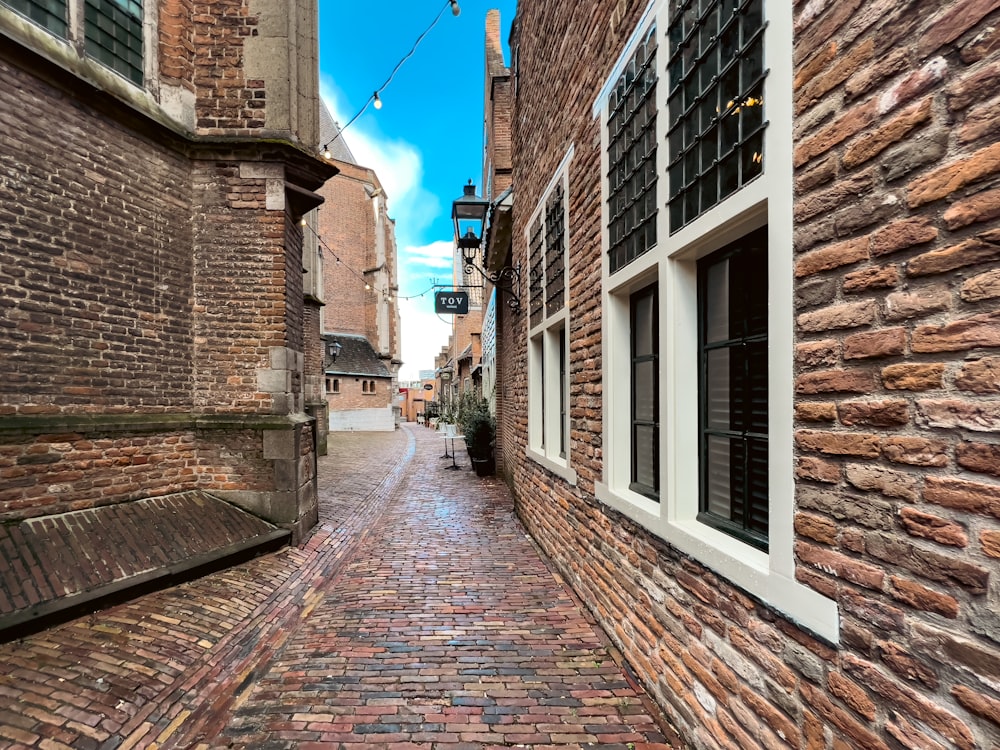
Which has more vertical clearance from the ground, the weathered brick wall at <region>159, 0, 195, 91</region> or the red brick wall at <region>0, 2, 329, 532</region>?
the weathered brick wall at <region>159, 0, 195, 91</region>

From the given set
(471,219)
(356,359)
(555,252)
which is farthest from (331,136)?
(555,252)

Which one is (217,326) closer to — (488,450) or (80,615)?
(80,615)

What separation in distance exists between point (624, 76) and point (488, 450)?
9.14 metres

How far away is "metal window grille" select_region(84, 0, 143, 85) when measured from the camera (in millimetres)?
4953

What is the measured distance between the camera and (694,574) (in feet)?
7.75

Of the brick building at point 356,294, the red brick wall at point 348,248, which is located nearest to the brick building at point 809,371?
the brick building at point 356,294

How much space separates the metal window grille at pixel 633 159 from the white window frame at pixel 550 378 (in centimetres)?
101

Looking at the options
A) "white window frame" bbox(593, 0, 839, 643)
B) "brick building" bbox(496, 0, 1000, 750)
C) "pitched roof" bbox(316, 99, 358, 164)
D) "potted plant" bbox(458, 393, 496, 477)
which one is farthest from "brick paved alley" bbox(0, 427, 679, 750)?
"pitched roof" bbox(316, 99, 358, 164)

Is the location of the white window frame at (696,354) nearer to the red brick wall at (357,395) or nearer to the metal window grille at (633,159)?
the metal window grille at (633,159)

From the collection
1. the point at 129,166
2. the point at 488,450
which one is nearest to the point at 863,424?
the point at 129,166

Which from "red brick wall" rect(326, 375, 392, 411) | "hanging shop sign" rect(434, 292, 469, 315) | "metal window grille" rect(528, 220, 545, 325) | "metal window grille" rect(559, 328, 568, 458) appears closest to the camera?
"metal window grille" rect(559, 328, 568, 458)

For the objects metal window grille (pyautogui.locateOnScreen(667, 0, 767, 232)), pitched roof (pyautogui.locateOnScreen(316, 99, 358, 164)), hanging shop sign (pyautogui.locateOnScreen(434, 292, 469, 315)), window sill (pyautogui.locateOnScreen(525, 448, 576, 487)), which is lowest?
window sill (pyautogui.locateOnScreen(525, 448, 576, 487))

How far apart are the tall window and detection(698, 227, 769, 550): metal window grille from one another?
664cm

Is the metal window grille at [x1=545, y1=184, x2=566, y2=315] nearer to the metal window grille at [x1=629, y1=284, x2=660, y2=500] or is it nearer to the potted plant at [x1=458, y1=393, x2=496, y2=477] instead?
the metal window grille at [x1=629, y1=284, x2=660, y2=500]
